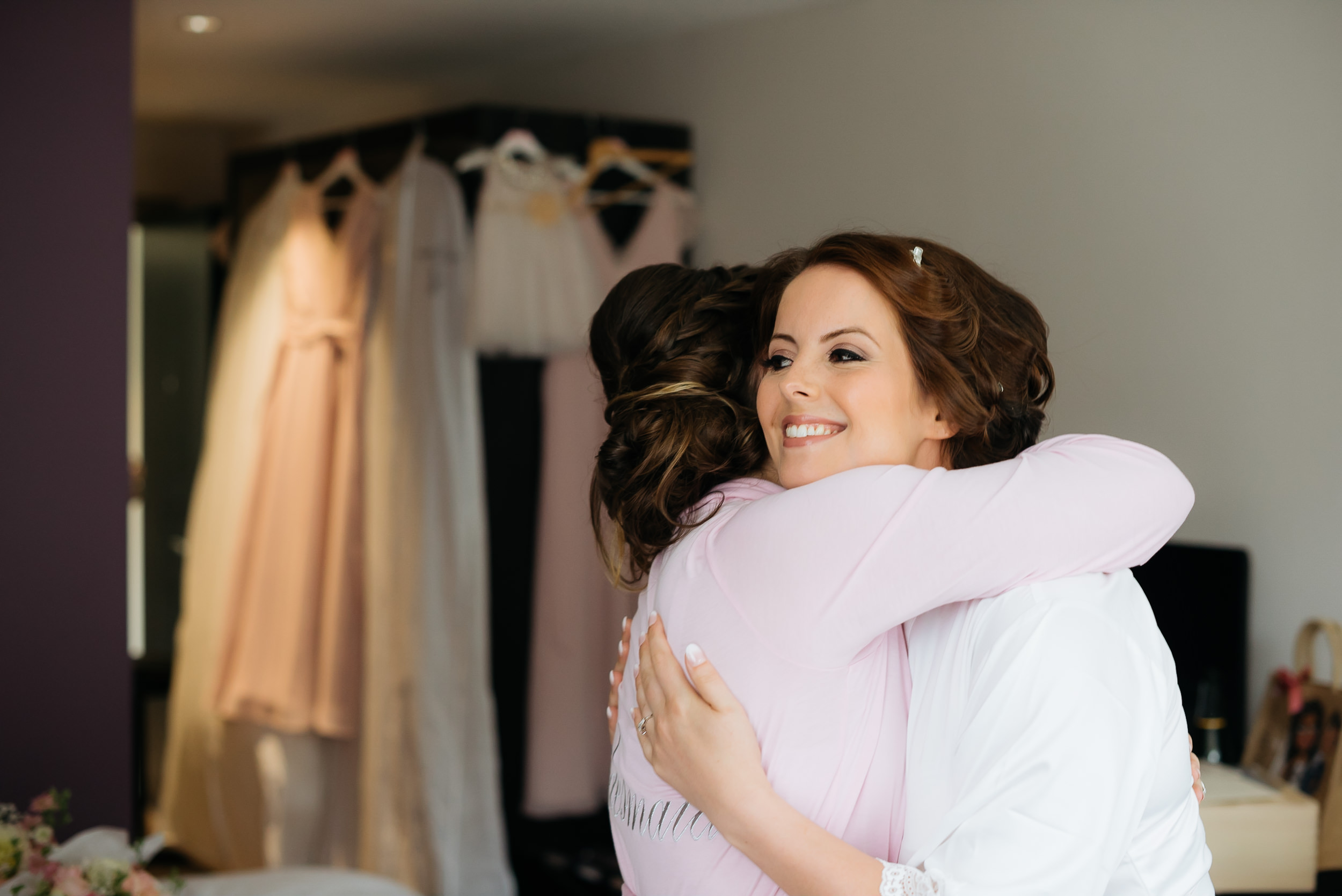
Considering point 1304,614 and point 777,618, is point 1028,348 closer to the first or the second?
point 777,618

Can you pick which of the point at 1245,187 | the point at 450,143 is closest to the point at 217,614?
the point at 450,143

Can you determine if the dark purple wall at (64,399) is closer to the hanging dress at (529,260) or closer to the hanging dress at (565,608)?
the hanging dress at (529,260)

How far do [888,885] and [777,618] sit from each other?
0.25 meters

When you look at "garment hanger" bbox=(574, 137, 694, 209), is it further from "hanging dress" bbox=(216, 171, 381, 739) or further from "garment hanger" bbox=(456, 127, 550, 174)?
"hanging dress" bbox=(216, 171, 381, 739)

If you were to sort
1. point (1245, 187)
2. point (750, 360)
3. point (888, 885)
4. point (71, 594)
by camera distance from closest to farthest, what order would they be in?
point (888, 885) < point (750, 360) < point (1245, 187) < point (71, 594)

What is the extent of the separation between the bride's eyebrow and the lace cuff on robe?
524 mm

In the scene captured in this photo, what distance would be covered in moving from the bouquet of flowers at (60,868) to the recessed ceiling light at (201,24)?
91.1 inches

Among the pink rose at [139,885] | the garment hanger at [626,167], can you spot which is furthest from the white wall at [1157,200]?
the pink rose at [139,885]

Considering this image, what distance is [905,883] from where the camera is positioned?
3.58 ft

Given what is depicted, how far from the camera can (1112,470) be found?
3.79 feet

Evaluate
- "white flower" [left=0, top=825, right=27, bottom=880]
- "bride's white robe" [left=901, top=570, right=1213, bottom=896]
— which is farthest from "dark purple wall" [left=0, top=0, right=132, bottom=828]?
"bride's white robe" [left=901, top=570, right=1213, bottom=896]

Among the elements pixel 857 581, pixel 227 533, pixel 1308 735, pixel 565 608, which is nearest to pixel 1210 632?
pixel 1308 735

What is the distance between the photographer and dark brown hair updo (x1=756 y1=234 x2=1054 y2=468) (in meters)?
1.29

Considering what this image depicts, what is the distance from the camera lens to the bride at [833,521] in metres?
1.10
